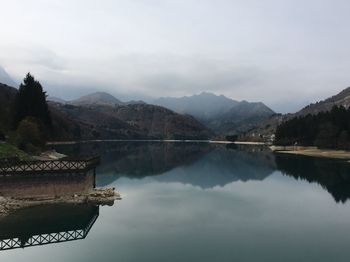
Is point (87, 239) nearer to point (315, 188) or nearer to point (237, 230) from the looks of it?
point (237, 230)

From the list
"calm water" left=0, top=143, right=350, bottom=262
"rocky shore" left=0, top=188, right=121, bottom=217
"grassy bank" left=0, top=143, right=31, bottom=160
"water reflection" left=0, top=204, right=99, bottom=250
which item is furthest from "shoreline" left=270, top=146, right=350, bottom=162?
"water reflection" left=0, top=204, right=99, bottom=250

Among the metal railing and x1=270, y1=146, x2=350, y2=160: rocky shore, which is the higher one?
the metal railing

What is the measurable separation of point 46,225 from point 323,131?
448 feet

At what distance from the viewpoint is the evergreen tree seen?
112500mm

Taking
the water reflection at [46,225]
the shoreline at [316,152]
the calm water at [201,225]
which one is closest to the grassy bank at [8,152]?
the calm water at [201,225]

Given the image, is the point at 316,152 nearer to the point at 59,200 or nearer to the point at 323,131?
the point at 323,131

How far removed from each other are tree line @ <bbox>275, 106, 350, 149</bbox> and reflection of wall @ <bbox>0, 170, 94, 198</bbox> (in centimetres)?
12168

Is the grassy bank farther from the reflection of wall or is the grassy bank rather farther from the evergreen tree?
the evergreen tree

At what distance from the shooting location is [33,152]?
87.8 metres

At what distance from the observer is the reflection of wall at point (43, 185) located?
170 feet

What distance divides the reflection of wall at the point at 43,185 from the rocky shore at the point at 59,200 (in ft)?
2.52

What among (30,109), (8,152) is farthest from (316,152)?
(8,152)

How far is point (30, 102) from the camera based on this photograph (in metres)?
114

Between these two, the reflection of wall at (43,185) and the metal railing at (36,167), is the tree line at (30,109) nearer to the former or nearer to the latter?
the metal railing at (36,167)
